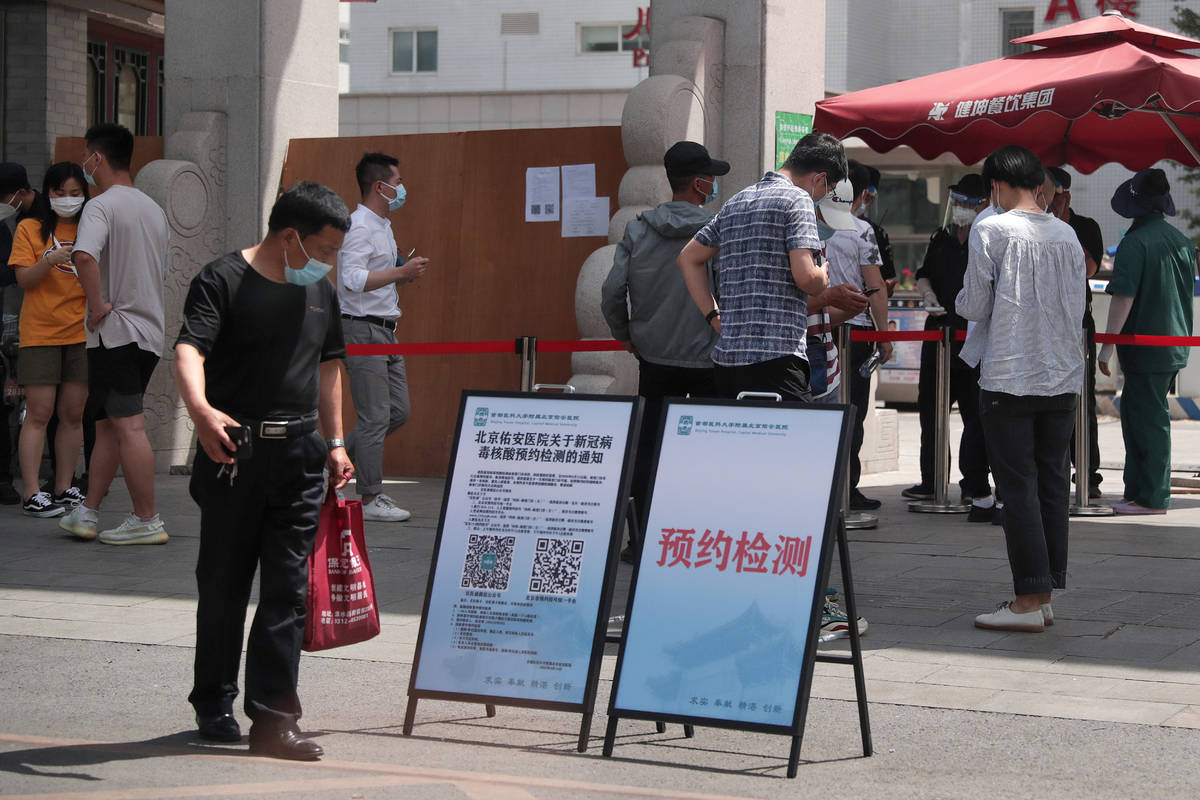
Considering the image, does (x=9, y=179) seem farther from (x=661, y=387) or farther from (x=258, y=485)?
(x=258, y=485)

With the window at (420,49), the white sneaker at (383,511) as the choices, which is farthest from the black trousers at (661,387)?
the window at (420,49)

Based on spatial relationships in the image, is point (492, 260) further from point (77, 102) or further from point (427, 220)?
point (77, 102)

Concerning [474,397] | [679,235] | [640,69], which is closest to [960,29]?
[640,69]

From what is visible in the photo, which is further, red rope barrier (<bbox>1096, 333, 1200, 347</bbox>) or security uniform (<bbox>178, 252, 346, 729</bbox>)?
red rope barrier (<bbox>1096, 333, 1200, 347</bbox>)

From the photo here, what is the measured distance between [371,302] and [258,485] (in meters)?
4.67

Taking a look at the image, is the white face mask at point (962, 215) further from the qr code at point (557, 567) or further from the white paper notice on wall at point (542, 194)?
the qr code at point (557, 567)

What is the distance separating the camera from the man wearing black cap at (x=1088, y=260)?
33.2 ft

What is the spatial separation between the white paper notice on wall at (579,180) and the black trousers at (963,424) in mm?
2536

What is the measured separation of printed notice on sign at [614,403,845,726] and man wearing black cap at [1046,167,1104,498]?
5.24 m

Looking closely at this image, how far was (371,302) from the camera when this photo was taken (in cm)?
975

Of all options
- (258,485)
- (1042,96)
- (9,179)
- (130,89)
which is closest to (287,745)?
(258,485)

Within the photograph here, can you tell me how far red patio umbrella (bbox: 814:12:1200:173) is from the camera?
28.8 ft

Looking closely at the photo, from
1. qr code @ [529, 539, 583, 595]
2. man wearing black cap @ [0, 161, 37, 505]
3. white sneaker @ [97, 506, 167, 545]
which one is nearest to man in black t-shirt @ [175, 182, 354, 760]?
qr code @ [529, 539, 583, 595]

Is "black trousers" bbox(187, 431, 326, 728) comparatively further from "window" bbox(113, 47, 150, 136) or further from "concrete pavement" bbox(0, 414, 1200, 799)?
"window" bbox(113, 47, 150, 136)
